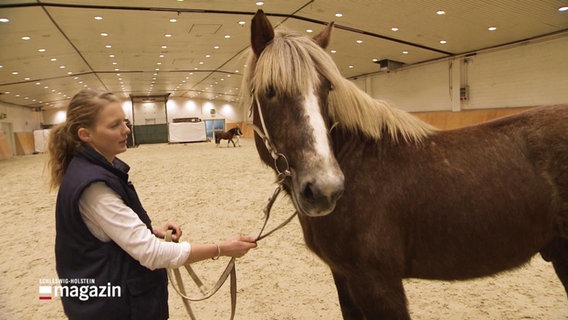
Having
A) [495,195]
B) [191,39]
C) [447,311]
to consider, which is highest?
[191,39]

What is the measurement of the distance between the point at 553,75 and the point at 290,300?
43.6 feet

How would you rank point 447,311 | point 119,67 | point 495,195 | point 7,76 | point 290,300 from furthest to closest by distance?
1. point 119,67
2. point 7,76
3. point 290,300
4. point 447,311
5. point 495,195

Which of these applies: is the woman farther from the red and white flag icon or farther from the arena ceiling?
the arena ceiling

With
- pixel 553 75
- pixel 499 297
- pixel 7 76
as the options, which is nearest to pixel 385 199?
pixel 499 297

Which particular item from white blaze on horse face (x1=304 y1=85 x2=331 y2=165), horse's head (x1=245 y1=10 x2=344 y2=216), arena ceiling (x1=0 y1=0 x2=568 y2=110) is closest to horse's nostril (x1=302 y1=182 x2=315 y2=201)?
horse's head (x1=245 y1=10 x2=344 y2=216)

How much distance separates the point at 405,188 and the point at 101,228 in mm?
1182

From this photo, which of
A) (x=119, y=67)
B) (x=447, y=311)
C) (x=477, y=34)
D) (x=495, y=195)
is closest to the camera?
(x=495, y=195)

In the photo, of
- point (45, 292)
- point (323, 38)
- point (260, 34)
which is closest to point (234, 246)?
point (260, 34)

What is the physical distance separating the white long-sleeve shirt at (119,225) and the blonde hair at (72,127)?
234 millimetres

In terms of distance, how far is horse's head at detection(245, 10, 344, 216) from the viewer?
1102mm

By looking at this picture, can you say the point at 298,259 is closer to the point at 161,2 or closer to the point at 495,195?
the point at 495,195

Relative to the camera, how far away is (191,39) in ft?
41.8

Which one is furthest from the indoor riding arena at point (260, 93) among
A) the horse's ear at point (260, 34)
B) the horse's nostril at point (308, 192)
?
the horse's nostril at point (308, 192)

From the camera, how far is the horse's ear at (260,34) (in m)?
1.35
